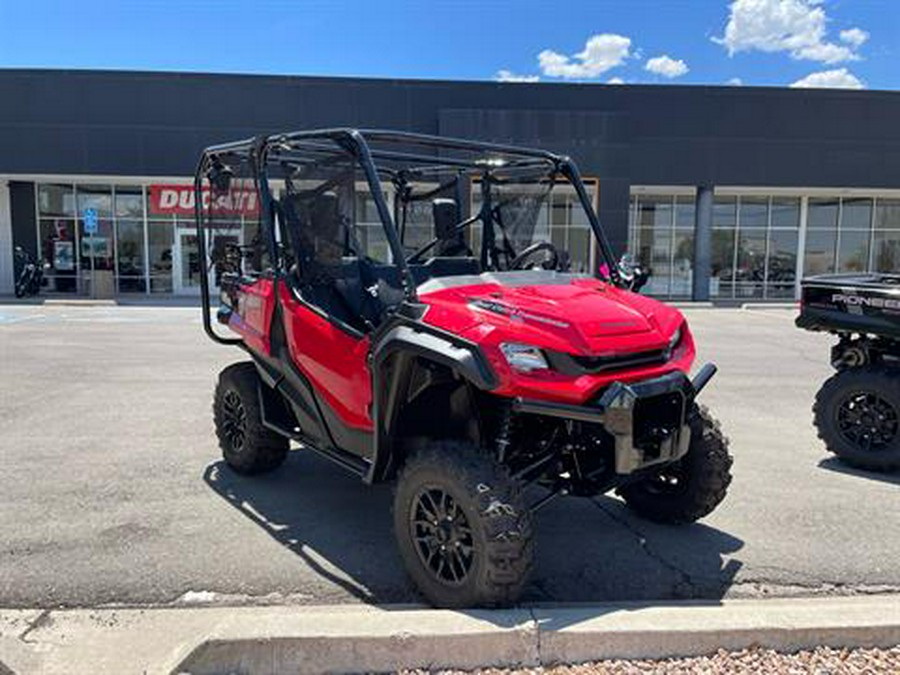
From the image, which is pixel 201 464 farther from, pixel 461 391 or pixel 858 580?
pixel 858 580

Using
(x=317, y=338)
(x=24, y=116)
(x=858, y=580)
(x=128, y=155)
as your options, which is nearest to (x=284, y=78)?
(x=128, y=155)

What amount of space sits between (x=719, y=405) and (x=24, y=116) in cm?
2177

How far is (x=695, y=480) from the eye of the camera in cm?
410

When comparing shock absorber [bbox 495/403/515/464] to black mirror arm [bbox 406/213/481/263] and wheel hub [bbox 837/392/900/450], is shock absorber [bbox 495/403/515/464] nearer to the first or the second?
black mirror arm [bbox 406/213/481/263]

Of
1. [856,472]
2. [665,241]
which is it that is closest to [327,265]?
[856,472]

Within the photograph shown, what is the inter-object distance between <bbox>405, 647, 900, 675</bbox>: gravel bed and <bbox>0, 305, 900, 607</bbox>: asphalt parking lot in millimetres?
607

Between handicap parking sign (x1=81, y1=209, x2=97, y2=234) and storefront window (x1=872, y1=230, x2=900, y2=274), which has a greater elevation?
handicap parking sign (x1=81, y1=209, x2=97, y2=234)

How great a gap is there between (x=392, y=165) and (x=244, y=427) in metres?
2.18

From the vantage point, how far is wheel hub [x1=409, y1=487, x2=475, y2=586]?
10.7 feet

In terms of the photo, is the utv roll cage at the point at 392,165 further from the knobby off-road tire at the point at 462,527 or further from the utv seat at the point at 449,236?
the knobby off-road tire at the point at 462,527

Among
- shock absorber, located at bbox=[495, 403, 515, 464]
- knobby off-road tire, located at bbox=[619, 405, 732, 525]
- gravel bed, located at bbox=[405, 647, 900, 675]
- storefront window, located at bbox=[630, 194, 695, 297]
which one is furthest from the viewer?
storefront window, located at bbox=[630, 194, 695, 297]

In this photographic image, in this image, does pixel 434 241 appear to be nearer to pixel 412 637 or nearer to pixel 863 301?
pixel 412 637

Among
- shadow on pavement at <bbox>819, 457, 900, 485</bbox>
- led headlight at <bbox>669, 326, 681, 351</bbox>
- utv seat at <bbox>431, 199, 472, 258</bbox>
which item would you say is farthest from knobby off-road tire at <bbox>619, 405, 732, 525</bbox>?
shadow on pavement at <bbox>819, 457, 900, 485</bbox>

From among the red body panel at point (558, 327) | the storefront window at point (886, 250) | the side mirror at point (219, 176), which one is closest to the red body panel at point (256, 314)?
the side mirror at point (219, 176)
